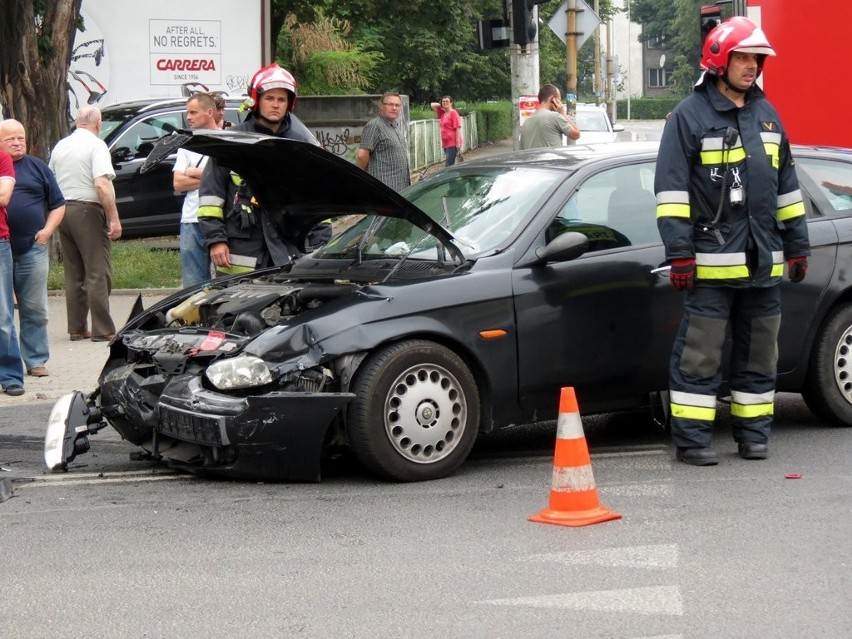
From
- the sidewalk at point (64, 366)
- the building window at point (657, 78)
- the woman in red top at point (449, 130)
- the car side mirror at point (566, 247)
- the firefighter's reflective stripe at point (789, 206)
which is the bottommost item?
the sidewalk at point (64, 366)

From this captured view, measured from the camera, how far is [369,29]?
1645 inches

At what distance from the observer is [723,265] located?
6766mm

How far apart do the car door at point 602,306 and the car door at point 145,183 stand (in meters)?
12.1

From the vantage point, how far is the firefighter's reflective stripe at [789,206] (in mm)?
6957

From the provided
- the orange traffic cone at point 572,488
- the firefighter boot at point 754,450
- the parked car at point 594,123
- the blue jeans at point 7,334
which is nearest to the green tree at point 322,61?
the parked car at point 594,123

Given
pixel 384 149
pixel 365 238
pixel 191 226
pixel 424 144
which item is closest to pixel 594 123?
pixel 424 144

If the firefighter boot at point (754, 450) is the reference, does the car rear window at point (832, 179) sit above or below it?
above

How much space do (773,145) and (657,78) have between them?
129 metres

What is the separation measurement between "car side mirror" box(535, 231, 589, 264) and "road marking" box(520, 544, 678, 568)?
1736mm

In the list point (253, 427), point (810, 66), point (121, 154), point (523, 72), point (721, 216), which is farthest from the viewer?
point (121, 154)

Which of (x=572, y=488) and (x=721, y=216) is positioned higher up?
(x=721, y=216)

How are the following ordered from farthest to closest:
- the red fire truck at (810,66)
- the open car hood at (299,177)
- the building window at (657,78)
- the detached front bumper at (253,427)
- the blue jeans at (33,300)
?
1. the building window at (657,78)
2. the red fire truck at (810,66)
3. the blue jeans at (33,300)
4. the open car hood at (299,177)
5. the detached front bumper at (253,427)

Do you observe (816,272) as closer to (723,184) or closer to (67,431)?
(723,184)

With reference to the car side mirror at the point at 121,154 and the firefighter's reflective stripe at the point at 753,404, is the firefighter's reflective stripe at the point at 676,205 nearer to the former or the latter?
the firefighter's reflective stripe at the point at 753,404
